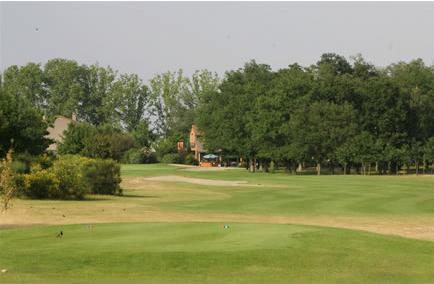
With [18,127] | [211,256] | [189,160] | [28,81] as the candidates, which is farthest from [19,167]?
[28,81]

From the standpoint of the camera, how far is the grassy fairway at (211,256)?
1180cm

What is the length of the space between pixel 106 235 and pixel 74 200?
52.1ft

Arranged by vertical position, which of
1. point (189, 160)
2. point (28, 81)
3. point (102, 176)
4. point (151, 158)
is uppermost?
point (28, 81)

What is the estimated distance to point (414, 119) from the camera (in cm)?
9600

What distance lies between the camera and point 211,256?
43.6ft

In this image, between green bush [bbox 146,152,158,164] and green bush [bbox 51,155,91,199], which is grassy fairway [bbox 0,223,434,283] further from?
green bush [bbox 146,152,158,164]

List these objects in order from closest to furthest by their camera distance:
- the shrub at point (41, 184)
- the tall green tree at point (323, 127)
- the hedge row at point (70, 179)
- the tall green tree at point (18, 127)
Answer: the shrub at point (41, 184) → the hedge row at point (70, 179) → the tall green tree at point (18, 127) → the tall green tree at point (323, 127)

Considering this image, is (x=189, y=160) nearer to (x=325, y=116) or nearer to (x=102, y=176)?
(x=325, y=116)

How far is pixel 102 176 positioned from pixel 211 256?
81.0 feet

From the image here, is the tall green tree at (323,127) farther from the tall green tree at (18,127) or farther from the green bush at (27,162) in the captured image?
the green bush at (27,162)

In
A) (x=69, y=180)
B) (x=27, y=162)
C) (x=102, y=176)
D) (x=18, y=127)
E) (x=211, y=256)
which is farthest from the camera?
(x=102, y=176)

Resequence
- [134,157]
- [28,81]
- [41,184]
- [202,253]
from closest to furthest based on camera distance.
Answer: [202,253]
[41,184]
[134,157]
[28,81]

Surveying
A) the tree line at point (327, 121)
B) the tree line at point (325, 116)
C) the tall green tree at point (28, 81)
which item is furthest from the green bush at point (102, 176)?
the tall green tree at point (28, 81)

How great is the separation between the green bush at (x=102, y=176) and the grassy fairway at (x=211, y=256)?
61.1 feet
